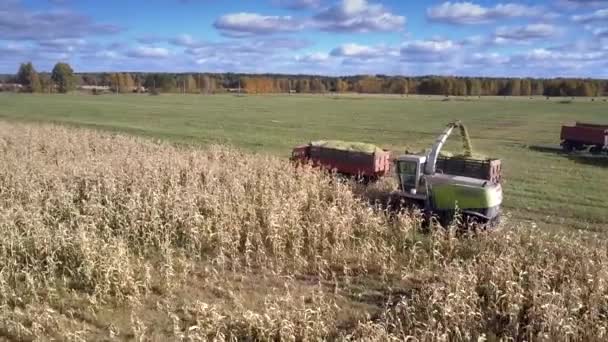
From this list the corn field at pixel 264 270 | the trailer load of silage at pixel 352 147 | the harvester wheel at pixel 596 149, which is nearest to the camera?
the corn field at pixel 264 270

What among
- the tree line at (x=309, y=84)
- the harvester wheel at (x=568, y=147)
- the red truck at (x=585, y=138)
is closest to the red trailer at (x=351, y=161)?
the red truck at (x=585, y=138)

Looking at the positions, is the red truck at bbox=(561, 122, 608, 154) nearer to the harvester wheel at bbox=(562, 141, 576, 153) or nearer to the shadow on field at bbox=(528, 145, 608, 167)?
the harvester wheel at bbox=(562, 141, 576, 153)

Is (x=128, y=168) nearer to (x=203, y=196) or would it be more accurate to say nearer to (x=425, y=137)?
(x=203, y=196)

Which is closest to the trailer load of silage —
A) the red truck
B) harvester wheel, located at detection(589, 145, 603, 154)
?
the red truck

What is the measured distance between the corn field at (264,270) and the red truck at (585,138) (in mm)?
17235

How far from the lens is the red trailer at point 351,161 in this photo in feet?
46.9

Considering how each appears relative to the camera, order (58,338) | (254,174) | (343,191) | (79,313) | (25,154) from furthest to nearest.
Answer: (25,154) < (254,174) < (343,191) < (79,313) < (58,338)

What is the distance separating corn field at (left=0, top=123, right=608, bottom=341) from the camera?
611 centimetres

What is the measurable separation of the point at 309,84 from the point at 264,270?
142 meters

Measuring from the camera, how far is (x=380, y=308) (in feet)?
23.0

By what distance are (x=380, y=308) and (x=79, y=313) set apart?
4.28 meters

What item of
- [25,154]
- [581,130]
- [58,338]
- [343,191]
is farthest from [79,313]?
[581,130]

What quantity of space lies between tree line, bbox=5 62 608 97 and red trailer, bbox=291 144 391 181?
11295 cm

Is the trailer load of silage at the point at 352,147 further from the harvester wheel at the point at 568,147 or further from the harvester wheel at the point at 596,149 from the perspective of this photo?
the harvester wheel at the point at 568,147
